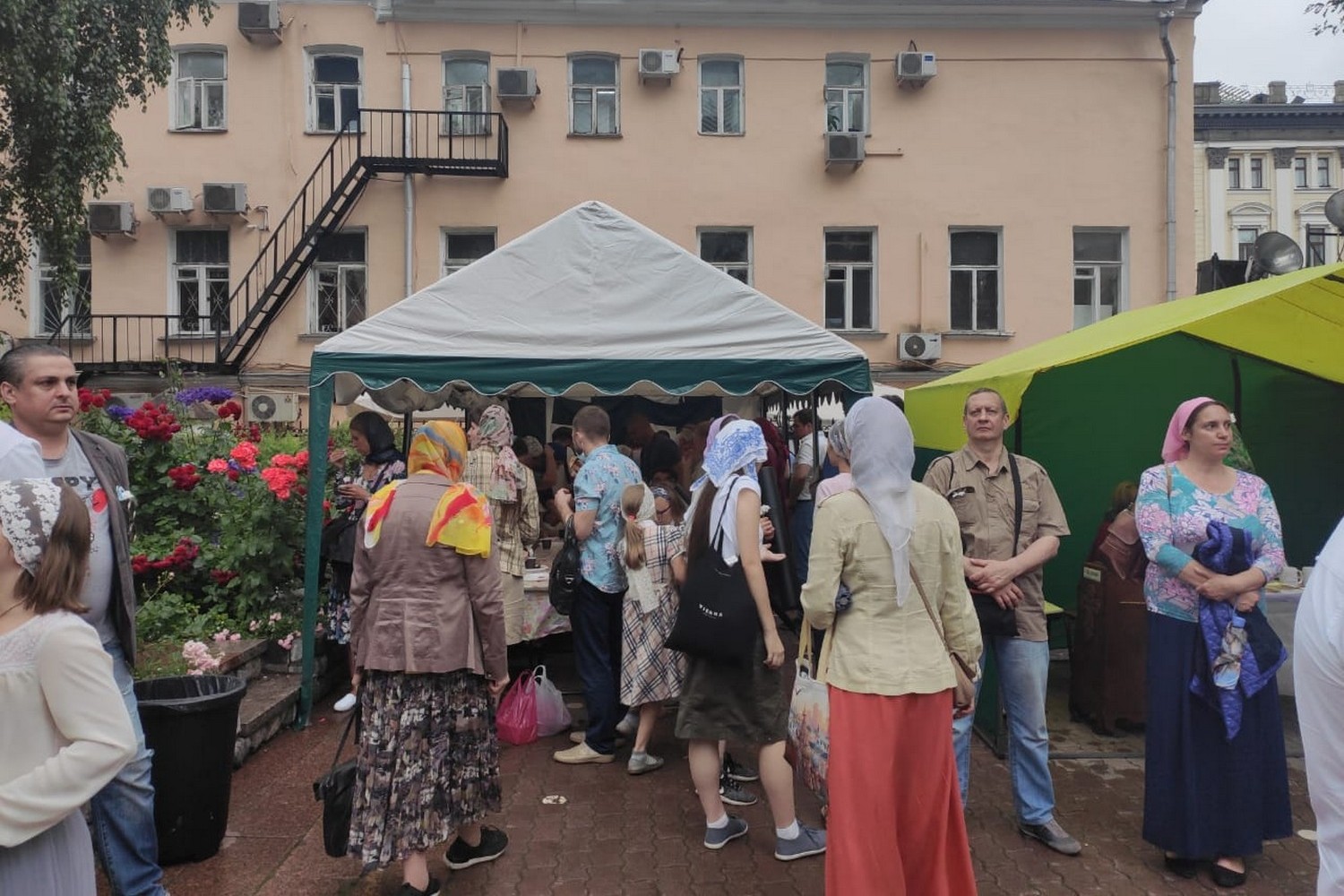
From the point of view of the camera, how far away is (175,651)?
496cm

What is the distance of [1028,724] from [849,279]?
41.0ft

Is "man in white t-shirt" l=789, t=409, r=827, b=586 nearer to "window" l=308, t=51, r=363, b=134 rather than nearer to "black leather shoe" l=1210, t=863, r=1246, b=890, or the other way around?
"black leather shoe" l=1210, t=863, r=1246, b=890

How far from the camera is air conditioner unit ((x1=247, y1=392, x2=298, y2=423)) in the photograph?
14.5 m

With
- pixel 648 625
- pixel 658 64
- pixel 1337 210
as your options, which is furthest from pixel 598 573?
pixel 658 64

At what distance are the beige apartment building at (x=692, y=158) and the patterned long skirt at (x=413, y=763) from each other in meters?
12.7

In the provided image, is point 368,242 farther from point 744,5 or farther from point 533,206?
point 744,5

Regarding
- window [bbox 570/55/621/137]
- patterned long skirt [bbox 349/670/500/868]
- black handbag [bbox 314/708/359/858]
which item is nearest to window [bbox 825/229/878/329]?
window [bbox 570/55/621/137]

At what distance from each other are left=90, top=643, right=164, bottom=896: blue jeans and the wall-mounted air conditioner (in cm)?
1444

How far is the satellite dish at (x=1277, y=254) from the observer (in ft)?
25.4

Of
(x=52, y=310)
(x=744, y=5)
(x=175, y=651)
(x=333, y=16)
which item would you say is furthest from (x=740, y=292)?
(x=52, y=310)

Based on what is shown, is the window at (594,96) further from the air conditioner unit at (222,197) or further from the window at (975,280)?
the window at (975,280)

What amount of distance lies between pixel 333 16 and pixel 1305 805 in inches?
655

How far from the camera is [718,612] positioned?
3.63m

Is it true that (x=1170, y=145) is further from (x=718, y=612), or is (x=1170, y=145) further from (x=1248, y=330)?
(x=718, y=612)
